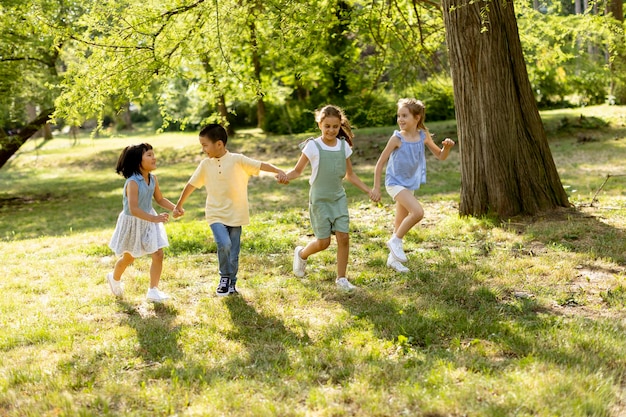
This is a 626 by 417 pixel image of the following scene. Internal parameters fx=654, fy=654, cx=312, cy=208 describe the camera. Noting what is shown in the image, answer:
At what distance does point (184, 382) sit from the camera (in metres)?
4.06

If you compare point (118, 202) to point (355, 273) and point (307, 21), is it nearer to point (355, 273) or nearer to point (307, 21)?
point (307, 21)

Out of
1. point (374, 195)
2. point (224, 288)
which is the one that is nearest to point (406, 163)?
point (374, 195)

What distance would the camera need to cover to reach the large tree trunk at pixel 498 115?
27.3 ft

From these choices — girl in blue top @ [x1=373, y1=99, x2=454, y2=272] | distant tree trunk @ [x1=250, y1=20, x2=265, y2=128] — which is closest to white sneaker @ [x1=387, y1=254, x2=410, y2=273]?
girl in blue top @ [x1=373, y1=99, x2=454, y2=272]

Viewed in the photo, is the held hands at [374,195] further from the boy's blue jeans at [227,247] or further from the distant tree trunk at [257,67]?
the distant tree trunk at [257,67]

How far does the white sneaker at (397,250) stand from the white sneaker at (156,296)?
7.61ft

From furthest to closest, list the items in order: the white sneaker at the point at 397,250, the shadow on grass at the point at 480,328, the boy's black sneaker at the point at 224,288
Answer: the white sneaker at the point at 397,250, the boy's black sneaker at the point at 224,288, the shadow on grass at the point at 480,328

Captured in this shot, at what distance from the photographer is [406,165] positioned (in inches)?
275

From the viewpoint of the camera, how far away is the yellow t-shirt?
6.00m

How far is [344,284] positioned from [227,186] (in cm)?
142

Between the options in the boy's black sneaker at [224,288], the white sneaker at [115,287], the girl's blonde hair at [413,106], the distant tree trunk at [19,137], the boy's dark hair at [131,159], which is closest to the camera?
the boy's dark hair at [131,159]

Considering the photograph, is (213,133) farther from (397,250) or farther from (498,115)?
(498,115)

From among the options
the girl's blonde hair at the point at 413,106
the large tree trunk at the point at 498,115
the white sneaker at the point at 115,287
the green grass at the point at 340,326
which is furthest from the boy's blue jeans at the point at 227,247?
the large tree trunk at the point at 498,115

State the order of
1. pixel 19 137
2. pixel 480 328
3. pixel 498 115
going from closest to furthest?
pixel 480 328
pixel 498 115
pixel 19 137
